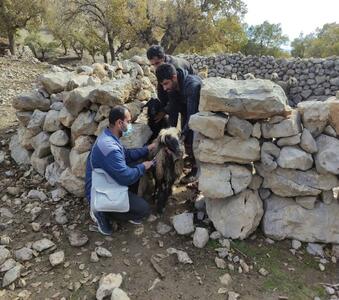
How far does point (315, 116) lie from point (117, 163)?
7.09 feet

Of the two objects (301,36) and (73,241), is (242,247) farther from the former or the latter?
(301,36)

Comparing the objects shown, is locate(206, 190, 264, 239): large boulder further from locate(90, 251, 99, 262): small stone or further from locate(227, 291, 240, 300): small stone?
locate(90, 251, 99, 262): small stone

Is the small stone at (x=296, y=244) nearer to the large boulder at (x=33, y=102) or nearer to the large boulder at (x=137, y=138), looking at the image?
the large boulder at (x=137, y=138)

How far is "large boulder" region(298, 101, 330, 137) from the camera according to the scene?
3.91m

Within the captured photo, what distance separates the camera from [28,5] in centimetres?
1917

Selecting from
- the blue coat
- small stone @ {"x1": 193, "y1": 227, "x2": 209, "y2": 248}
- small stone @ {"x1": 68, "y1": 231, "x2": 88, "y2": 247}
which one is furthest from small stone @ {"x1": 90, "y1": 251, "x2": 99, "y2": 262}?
small stone @ {"x1": 193, "y1": 227, "x2": 209, "y2": 248}

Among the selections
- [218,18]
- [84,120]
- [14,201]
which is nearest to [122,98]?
[84,120]

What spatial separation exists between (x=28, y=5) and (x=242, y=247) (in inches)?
753

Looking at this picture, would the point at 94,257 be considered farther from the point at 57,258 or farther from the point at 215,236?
the point at 215,236

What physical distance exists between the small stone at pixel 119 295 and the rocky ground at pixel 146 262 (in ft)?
0.07

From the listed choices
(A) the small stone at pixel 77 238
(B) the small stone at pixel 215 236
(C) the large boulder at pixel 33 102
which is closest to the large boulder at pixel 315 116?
(B) the small stone at pixel 215 236

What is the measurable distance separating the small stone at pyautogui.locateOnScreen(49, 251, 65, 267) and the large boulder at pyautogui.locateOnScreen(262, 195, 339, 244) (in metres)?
2.24

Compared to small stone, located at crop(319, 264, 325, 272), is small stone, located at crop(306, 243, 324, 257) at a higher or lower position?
higher

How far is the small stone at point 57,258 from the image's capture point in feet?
12.8
